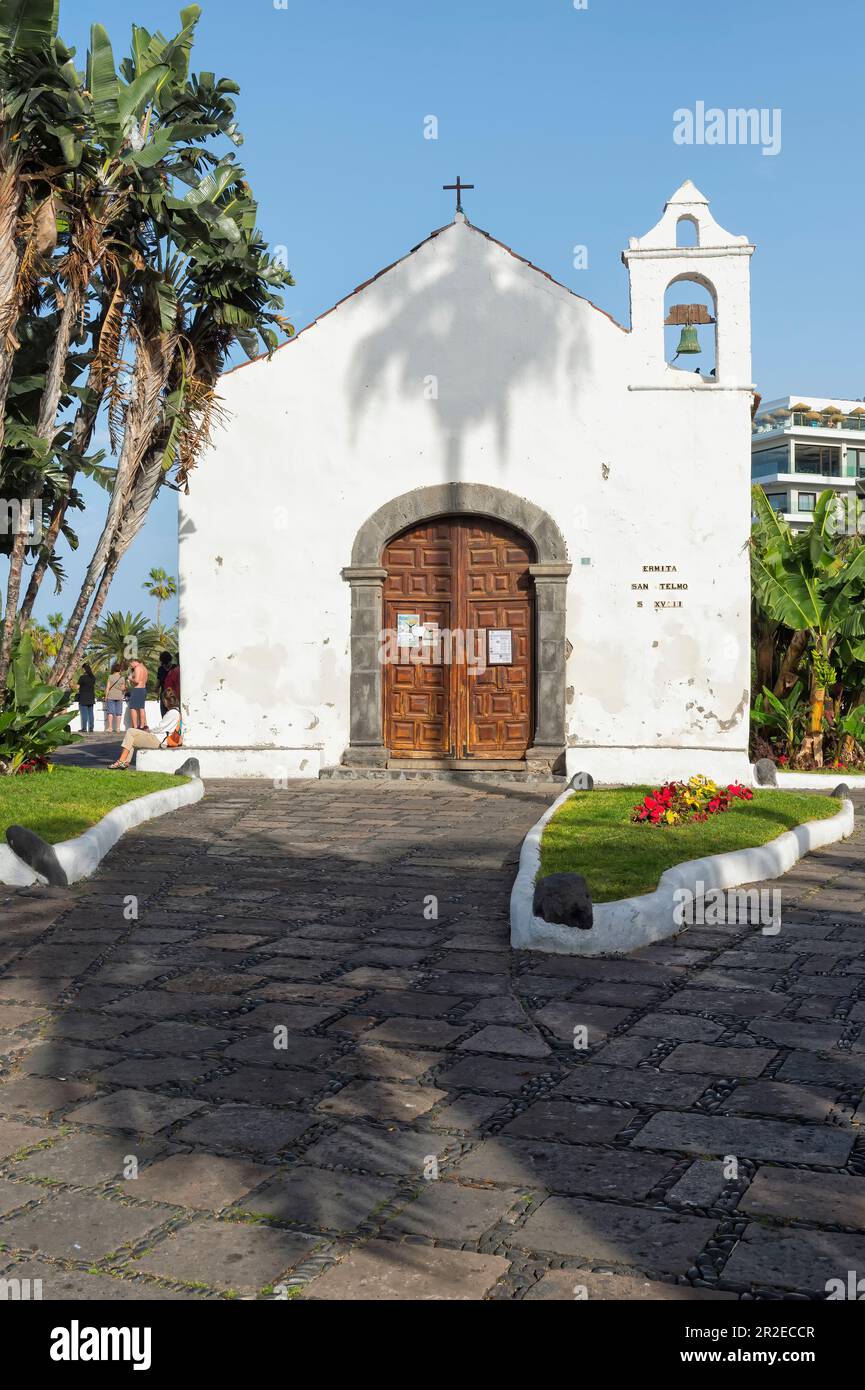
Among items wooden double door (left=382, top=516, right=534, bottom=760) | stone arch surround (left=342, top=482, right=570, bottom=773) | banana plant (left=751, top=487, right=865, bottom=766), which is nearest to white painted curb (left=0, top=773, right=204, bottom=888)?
stone arch surround (left=342, top=482, right=570, bottom=773)

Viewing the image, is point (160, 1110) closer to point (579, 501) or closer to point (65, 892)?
point (65, 892)

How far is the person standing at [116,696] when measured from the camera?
21.6 metres

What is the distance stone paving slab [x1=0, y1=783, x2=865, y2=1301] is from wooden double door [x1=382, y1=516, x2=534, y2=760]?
21.4 ft

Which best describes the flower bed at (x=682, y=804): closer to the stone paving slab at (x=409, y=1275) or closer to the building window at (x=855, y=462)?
the stone paving slab at (x=409, y=1275)

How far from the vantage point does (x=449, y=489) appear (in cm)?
1438

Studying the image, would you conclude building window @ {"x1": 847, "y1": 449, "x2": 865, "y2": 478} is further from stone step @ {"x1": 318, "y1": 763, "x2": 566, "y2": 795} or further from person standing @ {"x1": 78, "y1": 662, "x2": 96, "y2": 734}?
stone step @ {"x1": 318, "y1": 763, "x2": 566, "y2": 795}

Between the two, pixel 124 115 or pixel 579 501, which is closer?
pixel 124 115

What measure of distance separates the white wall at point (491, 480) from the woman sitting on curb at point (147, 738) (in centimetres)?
61

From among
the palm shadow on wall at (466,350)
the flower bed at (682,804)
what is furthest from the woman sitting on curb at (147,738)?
the flower bed at (682,804)

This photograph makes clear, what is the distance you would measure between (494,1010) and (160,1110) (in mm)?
1729

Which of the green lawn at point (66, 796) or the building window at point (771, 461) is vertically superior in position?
the building window at point (771, 461)

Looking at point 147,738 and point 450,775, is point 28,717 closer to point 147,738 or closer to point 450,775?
point 147,738
